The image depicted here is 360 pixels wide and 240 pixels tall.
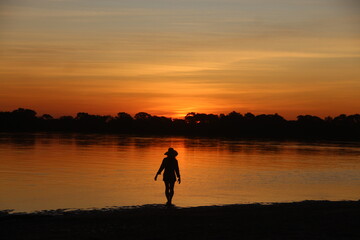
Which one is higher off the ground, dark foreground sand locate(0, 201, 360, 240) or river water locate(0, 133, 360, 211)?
dark foreground sand locate(0, 201, 360, 240)

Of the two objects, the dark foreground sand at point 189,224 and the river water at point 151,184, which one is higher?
the dark foreground sand at point 189,224

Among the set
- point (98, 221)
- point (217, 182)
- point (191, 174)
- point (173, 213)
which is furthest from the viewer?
point (191, 174)

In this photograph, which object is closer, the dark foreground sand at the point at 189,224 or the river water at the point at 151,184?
the dark foreground sand at the point at 189,224

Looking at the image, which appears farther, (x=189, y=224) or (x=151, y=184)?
(x=151, y=184)

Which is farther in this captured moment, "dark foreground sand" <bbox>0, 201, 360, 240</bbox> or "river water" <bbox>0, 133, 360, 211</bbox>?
"river water" <bbox>0, 133, 360, 211</bbox>

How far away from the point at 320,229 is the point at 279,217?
2.42 meters

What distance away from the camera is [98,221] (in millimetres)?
15617

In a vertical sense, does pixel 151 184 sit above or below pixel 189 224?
below

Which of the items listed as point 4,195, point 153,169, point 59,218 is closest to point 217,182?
point 153,169

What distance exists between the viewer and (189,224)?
15.1 meters

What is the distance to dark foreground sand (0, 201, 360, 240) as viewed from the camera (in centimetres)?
1332

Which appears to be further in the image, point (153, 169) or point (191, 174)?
point (153, 169)

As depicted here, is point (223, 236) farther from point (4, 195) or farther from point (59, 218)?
point (4, 195)

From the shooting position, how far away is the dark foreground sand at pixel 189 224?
13.3m
